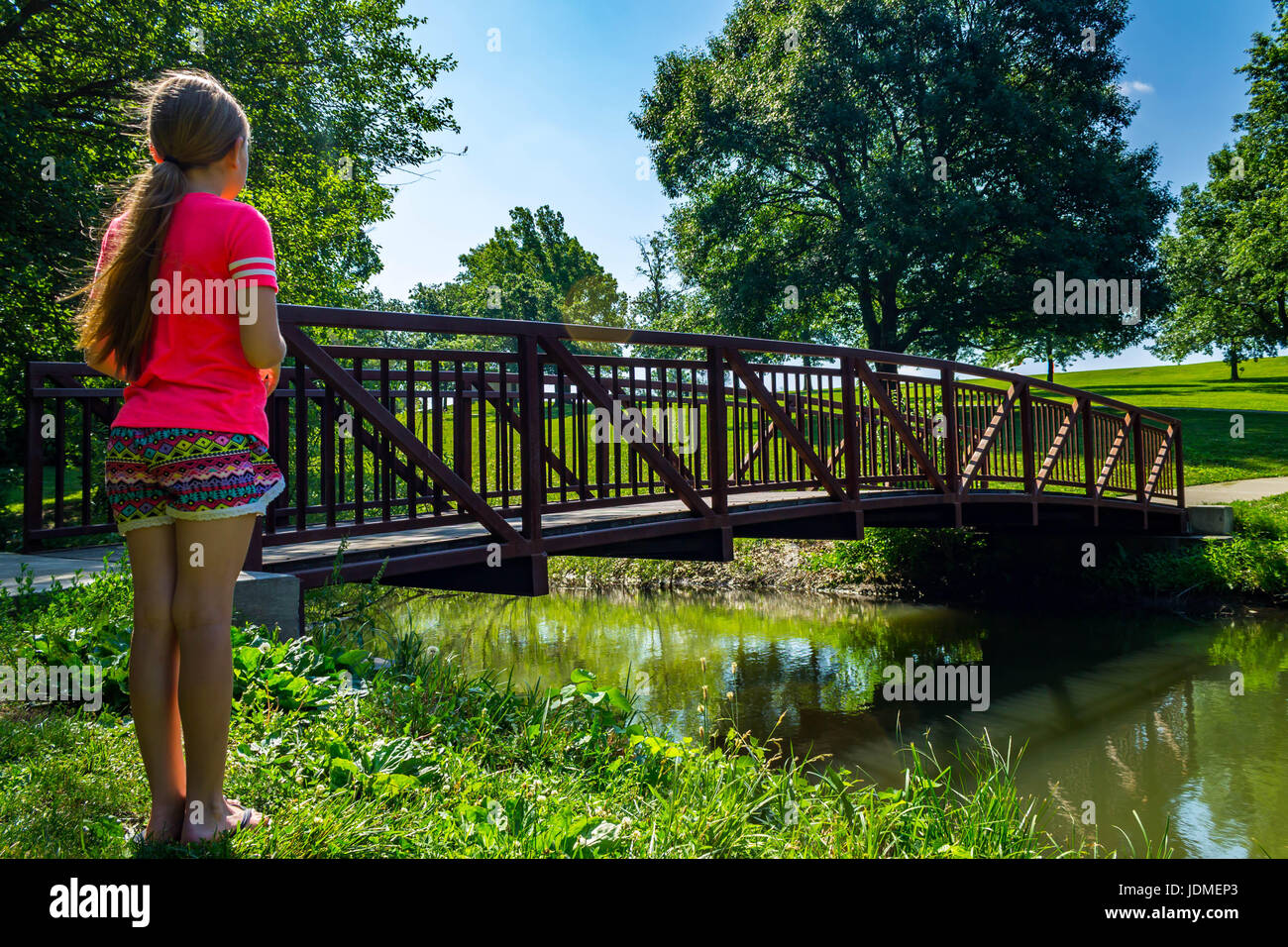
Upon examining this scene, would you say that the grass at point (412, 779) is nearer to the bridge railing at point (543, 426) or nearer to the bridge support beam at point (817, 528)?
the bridge railing at point (543, 426)

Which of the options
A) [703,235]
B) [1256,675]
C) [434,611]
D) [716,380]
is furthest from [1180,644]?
[703,235]

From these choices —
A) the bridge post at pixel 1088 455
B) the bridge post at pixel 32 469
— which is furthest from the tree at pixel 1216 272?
the bridge post at pixel 32 469

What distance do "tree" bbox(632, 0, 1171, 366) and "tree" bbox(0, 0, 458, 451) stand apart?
343 inches

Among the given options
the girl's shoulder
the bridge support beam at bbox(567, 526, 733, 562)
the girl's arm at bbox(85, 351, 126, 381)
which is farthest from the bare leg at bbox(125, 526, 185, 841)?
A: the bridge support beam at bbox(567, 526, 733, 562)

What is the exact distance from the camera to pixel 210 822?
2357mm

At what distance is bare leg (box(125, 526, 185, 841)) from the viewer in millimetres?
2277

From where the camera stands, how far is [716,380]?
23.3ft

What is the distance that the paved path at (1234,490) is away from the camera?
1582 centimetres

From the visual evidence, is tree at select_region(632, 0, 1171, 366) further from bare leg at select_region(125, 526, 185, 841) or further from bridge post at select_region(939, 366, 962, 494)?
bare leg at select_region(125, 526, 185, 841)

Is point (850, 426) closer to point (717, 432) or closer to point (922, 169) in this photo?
point (717, 432)

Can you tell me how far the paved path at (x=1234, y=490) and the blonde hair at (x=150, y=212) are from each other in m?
16.7

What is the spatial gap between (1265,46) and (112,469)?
121 ft

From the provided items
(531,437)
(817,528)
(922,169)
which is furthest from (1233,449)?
(531,437)
